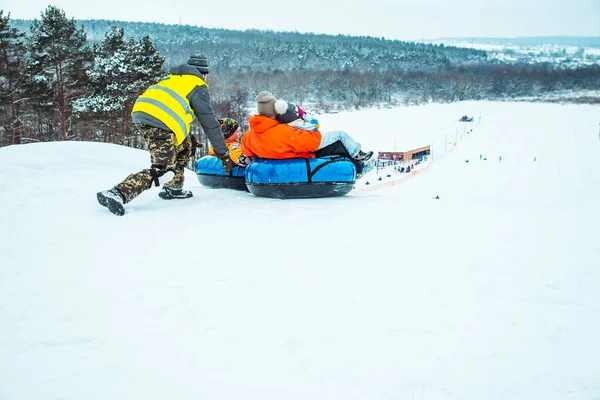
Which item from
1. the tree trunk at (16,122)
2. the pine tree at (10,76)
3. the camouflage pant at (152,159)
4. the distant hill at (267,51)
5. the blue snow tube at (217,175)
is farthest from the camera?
the distant hill at (267,51)

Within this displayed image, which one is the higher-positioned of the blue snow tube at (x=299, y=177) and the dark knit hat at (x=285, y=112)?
the dark knit hat at (x=285, y=112)

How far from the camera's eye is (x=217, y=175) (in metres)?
5.36

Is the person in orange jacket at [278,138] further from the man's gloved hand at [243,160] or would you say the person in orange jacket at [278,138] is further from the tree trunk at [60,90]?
the tree trunk at [60,90]

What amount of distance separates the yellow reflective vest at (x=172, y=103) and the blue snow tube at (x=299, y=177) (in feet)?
2.93

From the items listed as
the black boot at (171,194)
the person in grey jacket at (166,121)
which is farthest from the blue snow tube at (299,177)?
the black boot at (171,194)

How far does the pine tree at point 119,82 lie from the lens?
1773cm

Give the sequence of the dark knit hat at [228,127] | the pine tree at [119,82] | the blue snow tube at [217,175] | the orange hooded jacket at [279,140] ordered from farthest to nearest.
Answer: the pine tree at [119,82] < the dark knit hat at [228,127] < the blue snow tube at [217,175] < the orange hooded jacket at [279,140]

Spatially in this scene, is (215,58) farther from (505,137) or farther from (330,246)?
(330,246)

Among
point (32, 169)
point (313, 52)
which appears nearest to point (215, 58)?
point (313, 52)

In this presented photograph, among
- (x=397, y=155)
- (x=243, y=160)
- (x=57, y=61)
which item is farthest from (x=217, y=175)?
(x=397, y=155)

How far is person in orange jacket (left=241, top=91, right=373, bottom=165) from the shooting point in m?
4.56

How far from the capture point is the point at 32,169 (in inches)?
182

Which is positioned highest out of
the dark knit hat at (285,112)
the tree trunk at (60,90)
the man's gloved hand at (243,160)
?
the tree trunk at (60,90)

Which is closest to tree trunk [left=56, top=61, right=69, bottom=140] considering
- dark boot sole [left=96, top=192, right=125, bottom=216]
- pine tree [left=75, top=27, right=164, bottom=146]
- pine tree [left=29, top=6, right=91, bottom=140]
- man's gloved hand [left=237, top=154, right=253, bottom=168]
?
pine tree [left=29, top=6, right=91, bottom=140]
